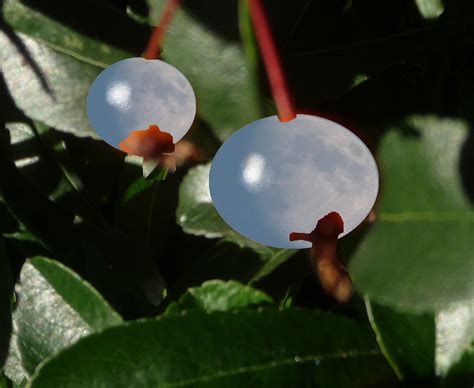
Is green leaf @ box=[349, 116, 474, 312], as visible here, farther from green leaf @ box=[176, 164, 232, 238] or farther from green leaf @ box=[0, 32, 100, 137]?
green leaf @ box=[0, 32, 100, 137]

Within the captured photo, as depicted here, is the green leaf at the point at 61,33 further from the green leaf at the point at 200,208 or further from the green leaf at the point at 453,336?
the green leaf at the point at 453,336

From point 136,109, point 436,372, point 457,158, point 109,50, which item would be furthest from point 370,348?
point 109,50

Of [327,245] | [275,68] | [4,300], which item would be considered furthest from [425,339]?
[4,300]

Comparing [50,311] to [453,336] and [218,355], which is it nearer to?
[218,355]

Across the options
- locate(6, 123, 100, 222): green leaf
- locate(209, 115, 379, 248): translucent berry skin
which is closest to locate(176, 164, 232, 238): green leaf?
locate(6, 123, 100, 222): green leaf

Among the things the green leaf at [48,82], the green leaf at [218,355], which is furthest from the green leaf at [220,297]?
the green leaf at [48,82]
